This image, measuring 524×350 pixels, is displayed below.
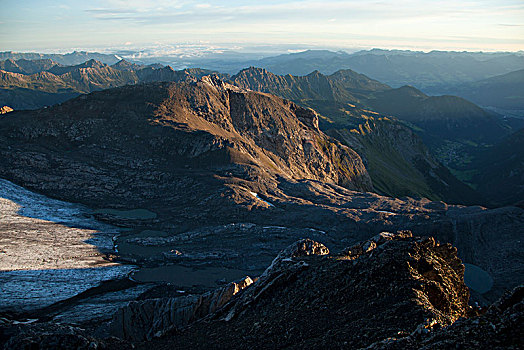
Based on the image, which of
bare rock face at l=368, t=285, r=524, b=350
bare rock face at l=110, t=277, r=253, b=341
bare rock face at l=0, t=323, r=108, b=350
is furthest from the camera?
bare rock face at l=110, t=277, r=253, b=341

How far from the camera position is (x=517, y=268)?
67000 mm

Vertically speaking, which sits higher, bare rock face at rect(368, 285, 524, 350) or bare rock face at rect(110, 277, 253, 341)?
bare rock face at rect(368, 285, 524, 350)

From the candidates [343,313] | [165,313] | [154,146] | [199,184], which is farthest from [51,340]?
[154,146]

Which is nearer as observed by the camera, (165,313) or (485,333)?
(485,333)

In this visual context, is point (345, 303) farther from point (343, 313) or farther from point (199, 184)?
point (199, 184)

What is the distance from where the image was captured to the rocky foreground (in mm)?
15300

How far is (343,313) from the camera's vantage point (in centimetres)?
2239

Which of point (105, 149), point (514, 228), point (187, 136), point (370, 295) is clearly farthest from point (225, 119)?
point (370, 295)

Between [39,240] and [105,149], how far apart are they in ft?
116

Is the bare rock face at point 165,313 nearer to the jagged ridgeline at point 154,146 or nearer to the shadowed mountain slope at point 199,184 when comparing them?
the shadowed mountain slope at point 199,184

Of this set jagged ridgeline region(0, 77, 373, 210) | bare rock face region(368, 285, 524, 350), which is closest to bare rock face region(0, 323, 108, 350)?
bare rock face region(368, 285, 524, 350)

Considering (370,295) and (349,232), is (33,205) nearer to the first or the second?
(349,232)

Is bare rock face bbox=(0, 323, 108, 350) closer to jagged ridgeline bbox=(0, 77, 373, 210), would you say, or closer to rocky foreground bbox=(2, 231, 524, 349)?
rocky foreground bbox=(2, 231, 524, 349)

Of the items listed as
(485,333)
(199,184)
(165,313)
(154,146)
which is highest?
(485,333)
